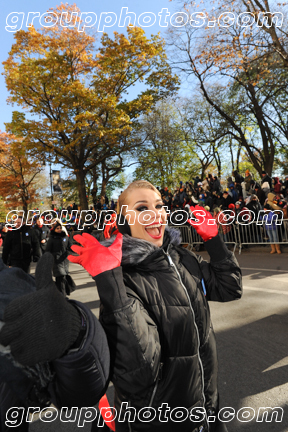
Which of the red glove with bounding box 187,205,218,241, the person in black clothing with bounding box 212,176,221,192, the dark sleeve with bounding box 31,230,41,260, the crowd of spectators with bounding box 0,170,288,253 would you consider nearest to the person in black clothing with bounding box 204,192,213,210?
the crowd of spectators with bounding box 0,170,288,253

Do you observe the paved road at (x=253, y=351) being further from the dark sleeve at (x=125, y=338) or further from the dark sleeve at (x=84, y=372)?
the dark sleeve at (x=84, y=372)

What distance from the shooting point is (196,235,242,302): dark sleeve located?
199 centimetres

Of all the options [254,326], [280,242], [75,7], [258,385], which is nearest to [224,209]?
[280,242]

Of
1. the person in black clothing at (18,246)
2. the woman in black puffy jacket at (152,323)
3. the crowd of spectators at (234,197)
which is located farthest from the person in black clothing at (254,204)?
the woman in black puffy jacket at (152,323)

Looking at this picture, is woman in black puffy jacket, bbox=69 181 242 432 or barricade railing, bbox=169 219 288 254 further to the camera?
barricade railing, bbox=169 219 288 254

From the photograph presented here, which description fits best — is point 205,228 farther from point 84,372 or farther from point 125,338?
point 84,372

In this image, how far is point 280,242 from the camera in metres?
10.3

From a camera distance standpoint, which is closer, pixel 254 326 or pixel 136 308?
pixel 136 308

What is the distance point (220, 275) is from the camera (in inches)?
78.6

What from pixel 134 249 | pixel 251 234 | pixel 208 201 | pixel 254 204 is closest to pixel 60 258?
pixel 134 249

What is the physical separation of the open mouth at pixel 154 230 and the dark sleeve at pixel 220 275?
0.35m

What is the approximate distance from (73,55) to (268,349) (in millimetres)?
16631

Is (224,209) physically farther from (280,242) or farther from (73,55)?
(73,55)

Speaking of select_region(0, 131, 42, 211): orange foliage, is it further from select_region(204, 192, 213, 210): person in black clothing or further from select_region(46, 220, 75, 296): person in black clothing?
select_region(46, 220, 75, 296): person in black clothing
